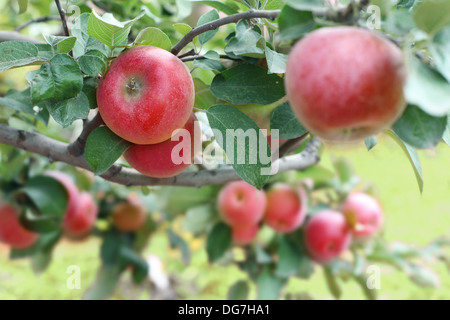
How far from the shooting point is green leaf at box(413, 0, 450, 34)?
236 millimetres

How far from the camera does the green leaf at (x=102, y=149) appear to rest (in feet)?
1.28

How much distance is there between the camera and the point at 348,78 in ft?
0.79

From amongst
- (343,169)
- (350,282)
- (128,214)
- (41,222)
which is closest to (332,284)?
(343,169)

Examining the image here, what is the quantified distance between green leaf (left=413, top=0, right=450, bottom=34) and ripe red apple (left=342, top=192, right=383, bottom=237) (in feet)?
2.33

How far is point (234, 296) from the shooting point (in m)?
0.95

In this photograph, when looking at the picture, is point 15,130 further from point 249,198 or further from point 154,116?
point 249,198

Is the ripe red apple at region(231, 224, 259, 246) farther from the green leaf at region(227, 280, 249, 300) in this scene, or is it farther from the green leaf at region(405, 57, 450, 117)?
the green leaf at region(405, 57, 450, 117)

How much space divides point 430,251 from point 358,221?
0.34m

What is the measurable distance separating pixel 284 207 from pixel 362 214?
0.20m

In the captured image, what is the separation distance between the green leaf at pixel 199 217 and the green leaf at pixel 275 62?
23.9 inches

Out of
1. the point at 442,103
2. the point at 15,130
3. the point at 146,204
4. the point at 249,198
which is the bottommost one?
the point at 146,204

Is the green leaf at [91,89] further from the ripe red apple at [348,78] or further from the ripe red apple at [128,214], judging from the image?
the ripe red apple at [128,214]

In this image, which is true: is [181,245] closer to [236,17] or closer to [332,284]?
[332,284]
